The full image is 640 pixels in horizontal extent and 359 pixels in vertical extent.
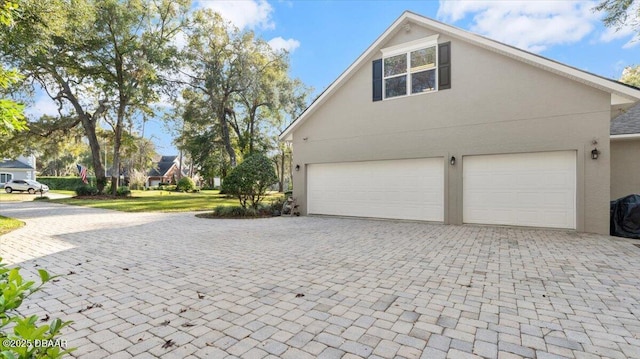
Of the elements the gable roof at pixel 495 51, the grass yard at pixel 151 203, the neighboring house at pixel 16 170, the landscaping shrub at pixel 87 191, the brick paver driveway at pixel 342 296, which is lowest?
the brick paver driveway at pixel 342 296

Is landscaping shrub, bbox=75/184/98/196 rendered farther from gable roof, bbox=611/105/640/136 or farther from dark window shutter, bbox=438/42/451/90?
gable roof, bbox=611/105/640/136

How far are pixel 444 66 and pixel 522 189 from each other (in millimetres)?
4389

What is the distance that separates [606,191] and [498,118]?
311 centimetres

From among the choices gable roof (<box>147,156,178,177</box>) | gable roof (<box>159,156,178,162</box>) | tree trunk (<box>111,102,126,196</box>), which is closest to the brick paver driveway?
tree trunk (<box>111,102,126,196</box>)

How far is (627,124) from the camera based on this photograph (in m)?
9.68

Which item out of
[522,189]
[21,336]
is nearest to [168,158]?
[522,189]

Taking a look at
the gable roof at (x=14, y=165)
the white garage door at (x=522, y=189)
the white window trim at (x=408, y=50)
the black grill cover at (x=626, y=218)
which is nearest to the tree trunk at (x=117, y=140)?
the white window trim at (x=408, y=50)

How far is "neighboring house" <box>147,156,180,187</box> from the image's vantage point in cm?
5088

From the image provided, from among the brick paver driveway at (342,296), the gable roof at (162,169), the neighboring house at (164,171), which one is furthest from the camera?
the gable roof at (162,169)

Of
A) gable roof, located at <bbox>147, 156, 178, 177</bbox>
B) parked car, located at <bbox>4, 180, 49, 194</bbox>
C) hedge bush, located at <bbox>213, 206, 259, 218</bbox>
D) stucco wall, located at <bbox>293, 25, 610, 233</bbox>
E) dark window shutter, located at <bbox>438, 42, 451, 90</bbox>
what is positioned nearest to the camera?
stucco wall, located at <bbox>293, 25, 610, 233</bbox>

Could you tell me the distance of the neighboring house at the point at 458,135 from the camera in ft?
25.6

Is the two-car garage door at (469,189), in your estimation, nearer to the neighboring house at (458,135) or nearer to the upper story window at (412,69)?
the neighboring house at (458,135)

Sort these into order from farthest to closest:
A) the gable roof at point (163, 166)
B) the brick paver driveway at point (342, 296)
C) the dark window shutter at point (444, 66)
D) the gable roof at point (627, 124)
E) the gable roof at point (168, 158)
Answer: the gable roof at point (168, 158), the gable roof at point (163, 166), the dark window shutter at point (444, 66), the gable roof at point (627, 124), the brick paver driveway at point (342, 296)

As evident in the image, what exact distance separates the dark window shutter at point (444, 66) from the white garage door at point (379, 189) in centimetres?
236
